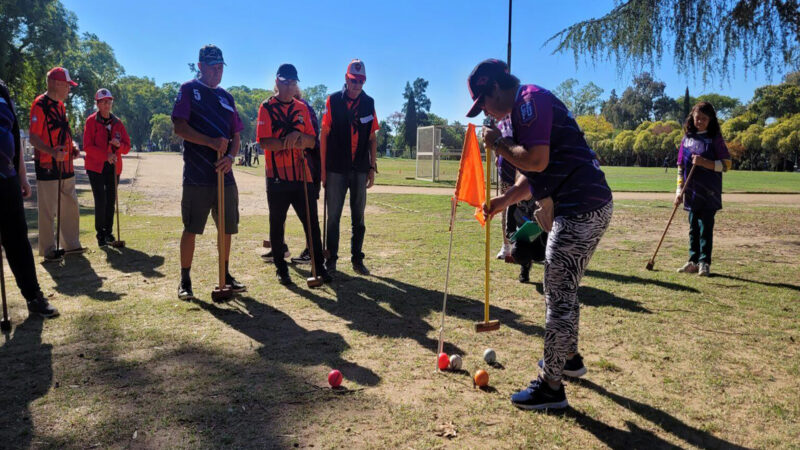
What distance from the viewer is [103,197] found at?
855cm

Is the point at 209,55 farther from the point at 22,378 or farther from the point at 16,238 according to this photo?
the point at 22,378

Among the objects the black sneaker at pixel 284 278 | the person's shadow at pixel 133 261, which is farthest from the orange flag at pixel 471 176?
the person's shadow at pixel 133 261

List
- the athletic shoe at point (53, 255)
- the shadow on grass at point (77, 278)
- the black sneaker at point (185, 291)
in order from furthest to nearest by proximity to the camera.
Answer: the athletic shoe at point (53, 255) → the shadow on grass at point (77, 278) → the black sneaker at point (185, 291)

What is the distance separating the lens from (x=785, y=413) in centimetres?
330

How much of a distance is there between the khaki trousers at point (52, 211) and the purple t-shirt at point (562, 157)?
677cm

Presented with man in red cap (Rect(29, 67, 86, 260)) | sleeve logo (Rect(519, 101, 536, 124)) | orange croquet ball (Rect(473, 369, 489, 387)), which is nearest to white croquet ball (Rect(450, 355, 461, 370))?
orange croquet ball (Rect(473, 369, 489, 387))

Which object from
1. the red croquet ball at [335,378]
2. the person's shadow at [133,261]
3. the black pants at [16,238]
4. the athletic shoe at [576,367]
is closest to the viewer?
the red croquet ball at [335,378]

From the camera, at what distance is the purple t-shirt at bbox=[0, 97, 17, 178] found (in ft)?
15.8

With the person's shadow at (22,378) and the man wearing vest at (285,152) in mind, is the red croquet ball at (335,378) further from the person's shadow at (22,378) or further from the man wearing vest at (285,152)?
the man wearing vest at (285,152)

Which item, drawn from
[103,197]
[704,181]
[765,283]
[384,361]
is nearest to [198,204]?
[384,361]

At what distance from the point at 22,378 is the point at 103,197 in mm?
5564

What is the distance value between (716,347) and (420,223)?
751cm

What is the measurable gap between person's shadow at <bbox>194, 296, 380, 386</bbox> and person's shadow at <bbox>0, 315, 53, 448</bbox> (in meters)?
1.43

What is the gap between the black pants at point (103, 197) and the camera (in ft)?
27.7
